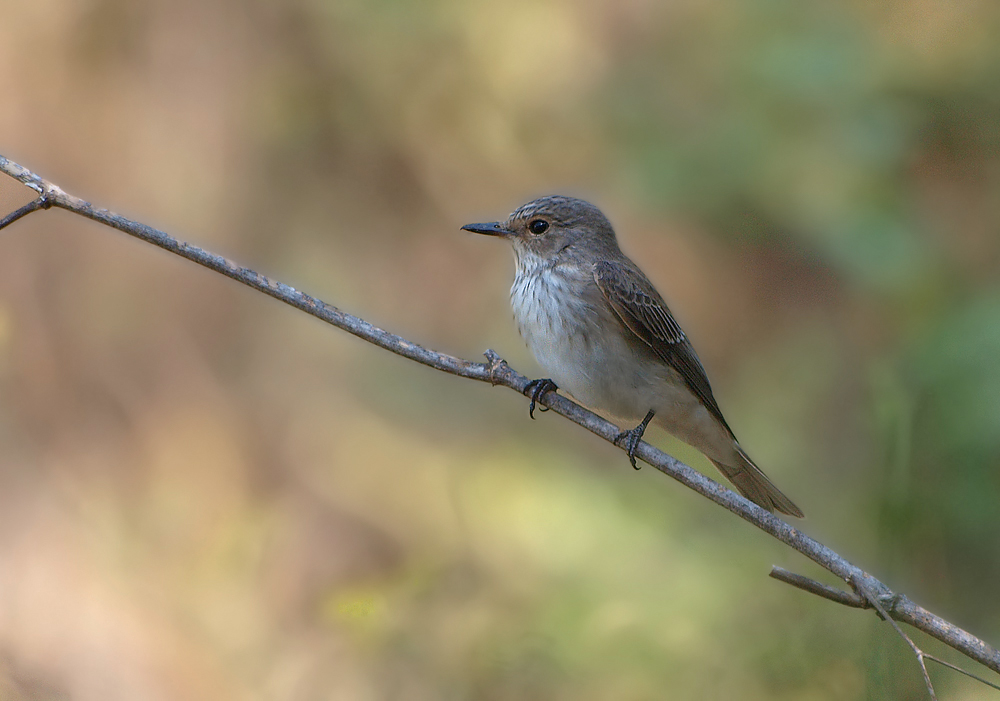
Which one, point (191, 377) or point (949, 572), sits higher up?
point (949, 572)

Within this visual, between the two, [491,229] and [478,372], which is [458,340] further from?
[478,372]

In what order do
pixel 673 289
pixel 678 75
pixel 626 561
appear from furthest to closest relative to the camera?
pixel 673 289 < pixel 678 75 < pixel 626 561

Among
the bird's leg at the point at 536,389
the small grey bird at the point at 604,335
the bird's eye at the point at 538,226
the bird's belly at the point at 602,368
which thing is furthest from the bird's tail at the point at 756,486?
the bird's eye at the point at 538,226

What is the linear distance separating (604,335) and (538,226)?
2.47ft

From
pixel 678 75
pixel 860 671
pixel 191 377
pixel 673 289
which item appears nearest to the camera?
pixel 860 671

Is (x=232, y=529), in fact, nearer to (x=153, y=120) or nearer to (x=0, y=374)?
(x=0, y=374)

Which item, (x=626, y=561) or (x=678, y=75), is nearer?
(x=626, y=561)

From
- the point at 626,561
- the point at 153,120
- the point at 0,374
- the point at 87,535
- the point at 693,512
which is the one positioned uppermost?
the point at 153,120

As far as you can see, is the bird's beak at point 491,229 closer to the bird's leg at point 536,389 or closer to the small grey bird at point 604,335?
the small grey bird at point 604,335

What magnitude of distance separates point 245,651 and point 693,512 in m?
2.66

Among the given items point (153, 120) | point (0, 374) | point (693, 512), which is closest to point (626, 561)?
point (693, 512)

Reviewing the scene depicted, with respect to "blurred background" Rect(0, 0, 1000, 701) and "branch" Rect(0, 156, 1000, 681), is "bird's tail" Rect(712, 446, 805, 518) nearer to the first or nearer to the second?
"blurred background" Rect(0, 0, 1000, 701)

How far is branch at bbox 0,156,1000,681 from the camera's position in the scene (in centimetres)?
259

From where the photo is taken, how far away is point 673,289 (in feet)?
27.0
